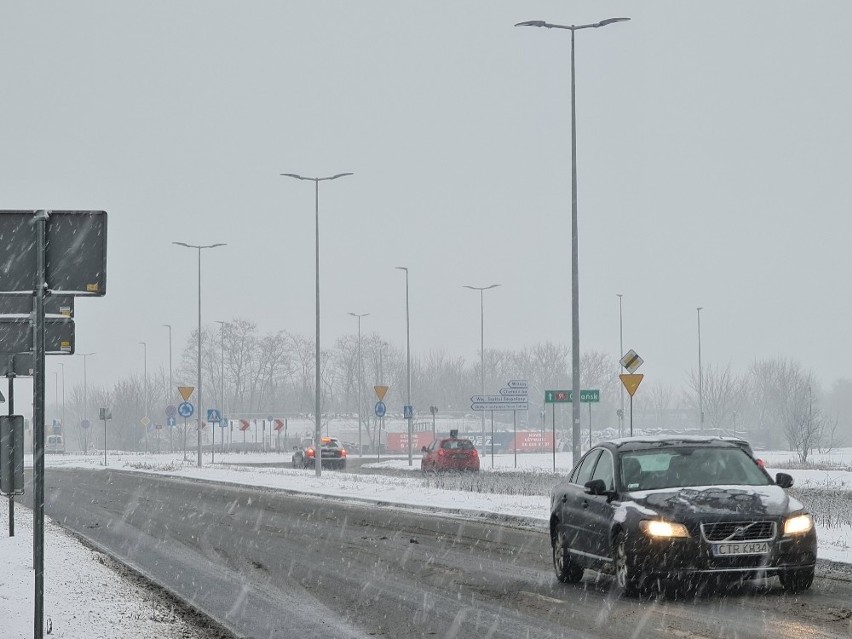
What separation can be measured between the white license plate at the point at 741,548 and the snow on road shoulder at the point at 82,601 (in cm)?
451

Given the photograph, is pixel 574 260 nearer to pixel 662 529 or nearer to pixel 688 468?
pixel 688 468

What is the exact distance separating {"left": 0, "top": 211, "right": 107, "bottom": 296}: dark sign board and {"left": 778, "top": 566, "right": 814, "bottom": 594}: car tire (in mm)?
6856

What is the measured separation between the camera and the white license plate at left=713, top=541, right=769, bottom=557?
11922 millimetres

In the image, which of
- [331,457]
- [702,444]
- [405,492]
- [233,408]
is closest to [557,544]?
[702,444]

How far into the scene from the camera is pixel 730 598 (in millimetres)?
12305

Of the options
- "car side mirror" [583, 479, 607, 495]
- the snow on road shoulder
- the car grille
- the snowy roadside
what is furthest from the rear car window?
the car grille

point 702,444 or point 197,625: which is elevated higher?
point 702,444

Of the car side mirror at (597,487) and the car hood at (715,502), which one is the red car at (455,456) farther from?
the car hood at (715,502)

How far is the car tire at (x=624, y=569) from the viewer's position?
12.4 meters

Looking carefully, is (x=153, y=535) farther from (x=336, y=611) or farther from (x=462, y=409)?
(x=462, y=409)

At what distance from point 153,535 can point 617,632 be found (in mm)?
13468

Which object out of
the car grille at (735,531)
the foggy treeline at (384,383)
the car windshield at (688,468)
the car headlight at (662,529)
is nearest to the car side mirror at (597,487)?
the car windshield at (688,468)

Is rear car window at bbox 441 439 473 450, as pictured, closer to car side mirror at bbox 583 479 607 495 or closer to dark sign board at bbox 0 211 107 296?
car side mirror at bbox 583 479 607 495

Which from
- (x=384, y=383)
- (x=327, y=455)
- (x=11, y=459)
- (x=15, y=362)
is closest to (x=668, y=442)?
(x=11, y=459)
